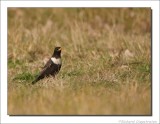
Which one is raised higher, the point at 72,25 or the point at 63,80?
the point at 72,25

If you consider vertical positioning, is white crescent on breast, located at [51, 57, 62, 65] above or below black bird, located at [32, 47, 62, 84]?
above

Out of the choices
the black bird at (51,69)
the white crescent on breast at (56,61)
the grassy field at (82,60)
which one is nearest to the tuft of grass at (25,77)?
the grassy field at (82,60)

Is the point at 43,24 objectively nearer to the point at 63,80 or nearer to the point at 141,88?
the point at 63,80

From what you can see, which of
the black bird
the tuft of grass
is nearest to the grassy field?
the tuft of grass

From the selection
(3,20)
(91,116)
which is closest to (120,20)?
(3,20)

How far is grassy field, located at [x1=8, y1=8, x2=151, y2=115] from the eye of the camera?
346 inches

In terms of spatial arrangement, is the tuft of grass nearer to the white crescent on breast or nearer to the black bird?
the black bird

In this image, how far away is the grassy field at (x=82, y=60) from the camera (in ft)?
28.8

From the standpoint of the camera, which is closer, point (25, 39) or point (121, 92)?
point (121, 92)

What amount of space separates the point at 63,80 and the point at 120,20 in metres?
5.12

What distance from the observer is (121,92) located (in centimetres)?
926

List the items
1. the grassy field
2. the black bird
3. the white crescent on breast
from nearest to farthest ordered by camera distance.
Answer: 1. the grassy field
2. the black bird
3. the white crescent on breast

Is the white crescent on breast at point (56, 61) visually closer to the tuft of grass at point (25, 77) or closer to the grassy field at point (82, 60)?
the grassy field at point (82, 60)

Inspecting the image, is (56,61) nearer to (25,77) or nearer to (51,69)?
(51,69)
